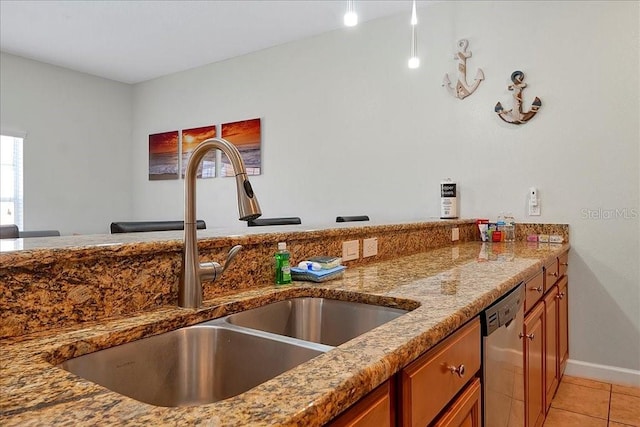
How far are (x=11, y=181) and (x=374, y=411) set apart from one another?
4974 millimetres

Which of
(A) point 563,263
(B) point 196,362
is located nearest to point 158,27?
(B) point 196,362

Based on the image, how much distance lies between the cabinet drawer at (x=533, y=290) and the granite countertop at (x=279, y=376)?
0.33m

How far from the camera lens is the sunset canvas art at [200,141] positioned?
457 centimetres

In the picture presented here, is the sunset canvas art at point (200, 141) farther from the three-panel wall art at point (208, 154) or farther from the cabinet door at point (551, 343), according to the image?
the cabinet door at point (551, 343)

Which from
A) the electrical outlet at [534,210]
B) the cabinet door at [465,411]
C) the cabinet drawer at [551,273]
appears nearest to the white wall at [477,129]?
the electrical outlet at [534,210]

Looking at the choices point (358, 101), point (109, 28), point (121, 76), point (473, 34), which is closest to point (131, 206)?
point (121, 76)

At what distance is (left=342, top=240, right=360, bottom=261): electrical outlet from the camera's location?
171cm

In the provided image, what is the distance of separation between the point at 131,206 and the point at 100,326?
4936mm

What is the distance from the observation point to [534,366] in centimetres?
179

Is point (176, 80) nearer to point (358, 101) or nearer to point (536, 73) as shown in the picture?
point (358, 101)

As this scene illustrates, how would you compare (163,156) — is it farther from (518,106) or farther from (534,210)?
(534,210)

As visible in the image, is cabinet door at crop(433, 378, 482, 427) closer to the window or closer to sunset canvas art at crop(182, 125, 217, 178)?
sunset canvas art at crop(182, 125, 217, 178)

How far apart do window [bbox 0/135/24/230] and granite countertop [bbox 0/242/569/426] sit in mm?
4297

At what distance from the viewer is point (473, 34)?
3.05 meters
